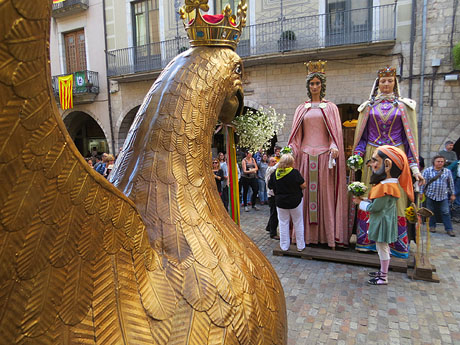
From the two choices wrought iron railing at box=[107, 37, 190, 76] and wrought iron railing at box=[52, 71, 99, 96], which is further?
wrought iron railing at box=[52, 71, 99, 96]

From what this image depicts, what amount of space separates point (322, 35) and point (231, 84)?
9.92 meters

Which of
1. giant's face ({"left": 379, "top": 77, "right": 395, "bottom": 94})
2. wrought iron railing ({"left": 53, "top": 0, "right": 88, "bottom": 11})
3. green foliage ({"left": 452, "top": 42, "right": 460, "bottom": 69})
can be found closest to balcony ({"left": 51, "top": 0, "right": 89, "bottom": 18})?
wrought iron railing ({"left": 53, "top": 0, "right": 88, "bottom": 11})

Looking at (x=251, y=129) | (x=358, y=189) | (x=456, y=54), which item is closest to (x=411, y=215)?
(x=358, y=189)

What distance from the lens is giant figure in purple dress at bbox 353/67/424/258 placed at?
4.48 meters

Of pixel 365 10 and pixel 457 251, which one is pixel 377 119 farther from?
pixel 365 10

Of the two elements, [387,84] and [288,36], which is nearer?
[387,84]

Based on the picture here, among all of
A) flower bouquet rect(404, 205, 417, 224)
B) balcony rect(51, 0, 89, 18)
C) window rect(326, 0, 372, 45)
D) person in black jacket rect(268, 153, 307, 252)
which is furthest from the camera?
balcony rect(51, 0, 89, 18)

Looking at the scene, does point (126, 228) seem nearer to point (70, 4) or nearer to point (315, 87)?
point (315, 87)

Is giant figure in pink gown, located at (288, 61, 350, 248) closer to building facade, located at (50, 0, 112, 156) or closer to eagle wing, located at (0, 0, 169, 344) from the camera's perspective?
eagle wing, located at (0, 0, 169, 344)

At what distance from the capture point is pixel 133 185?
44.9 inches

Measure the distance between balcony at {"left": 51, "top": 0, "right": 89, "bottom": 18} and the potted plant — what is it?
906 cm

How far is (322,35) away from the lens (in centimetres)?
1016

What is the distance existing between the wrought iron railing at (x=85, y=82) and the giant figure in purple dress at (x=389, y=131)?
1246 centimetres

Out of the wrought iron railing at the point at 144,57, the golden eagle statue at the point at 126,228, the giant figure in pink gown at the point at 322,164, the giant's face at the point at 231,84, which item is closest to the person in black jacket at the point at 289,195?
the giant figure in pink gown at the point at 322,164
